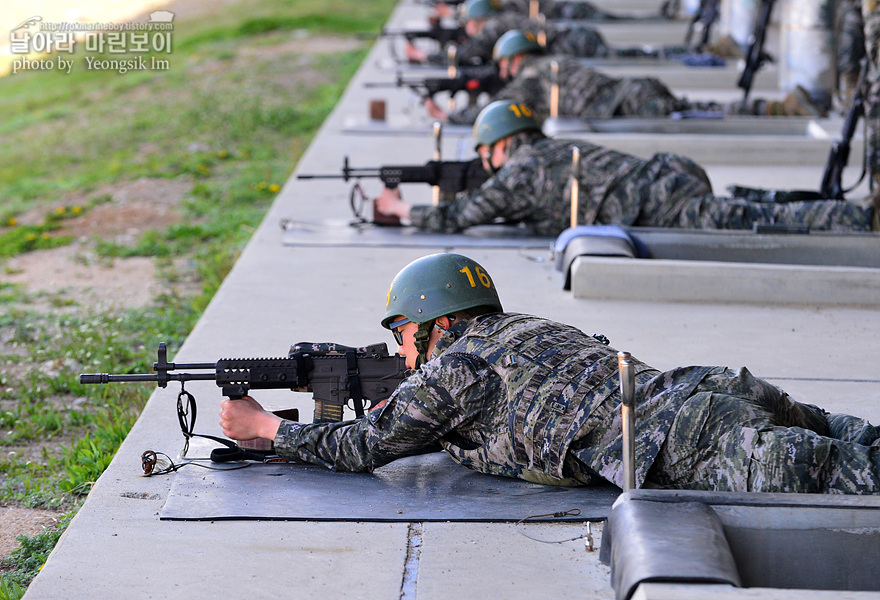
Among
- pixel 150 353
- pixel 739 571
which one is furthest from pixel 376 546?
pixel 150 353

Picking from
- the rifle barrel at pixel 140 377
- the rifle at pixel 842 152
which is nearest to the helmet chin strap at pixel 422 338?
the rifle barrel at pixel 140 377

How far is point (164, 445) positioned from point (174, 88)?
553 inches

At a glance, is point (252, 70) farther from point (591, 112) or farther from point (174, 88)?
point (591, 112)

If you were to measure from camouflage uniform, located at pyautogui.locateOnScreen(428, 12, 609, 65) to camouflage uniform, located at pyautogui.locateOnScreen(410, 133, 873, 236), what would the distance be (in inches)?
255

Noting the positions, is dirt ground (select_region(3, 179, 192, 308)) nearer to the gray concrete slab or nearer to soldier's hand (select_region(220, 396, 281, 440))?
the gray concrete slab

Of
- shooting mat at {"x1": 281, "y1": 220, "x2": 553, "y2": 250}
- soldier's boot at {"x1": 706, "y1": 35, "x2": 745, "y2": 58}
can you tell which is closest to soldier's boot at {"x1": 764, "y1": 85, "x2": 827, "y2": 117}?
shooting mat at {"x1": 281, "y1": 220, "x2": 553, "y2": 250}

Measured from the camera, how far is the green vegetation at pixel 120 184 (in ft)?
18.1

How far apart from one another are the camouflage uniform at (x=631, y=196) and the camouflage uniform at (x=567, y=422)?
10.4 ft

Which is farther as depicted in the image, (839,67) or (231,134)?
(231,134)

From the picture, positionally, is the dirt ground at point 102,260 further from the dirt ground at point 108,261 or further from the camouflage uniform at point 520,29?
the camouflage uniform at point 520,29

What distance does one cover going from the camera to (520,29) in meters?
13.9

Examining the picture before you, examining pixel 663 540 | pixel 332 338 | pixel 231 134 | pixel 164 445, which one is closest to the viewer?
pixel 663 540

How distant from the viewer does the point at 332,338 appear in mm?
5844

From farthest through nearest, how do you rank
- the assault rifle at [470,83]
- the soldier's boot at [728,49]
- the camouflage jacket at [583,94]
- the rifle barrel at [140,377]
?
the soldier's boot at [728,49] < the assault rifle at [470,83] < the camouflage jacket at [583,94] < the rifle barrel at [140,377]
